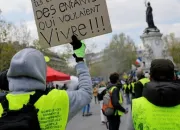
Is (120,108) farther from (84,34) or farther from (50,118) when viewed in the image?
(50,118)

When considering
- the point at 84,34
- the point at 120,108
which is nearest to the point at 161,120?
the point at 84,34

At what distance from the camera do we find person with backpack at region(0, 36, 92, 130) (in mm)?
2697

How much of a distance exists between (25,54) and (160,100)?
1070 mm

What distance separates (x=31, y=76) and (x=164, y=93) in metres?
0.99

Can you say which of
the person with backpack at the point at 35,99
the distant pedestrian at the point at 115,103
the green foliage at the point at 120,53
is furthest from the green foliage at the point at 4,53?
the green foliage at the point at 120,53

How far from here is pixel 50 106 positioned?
2.78 meters

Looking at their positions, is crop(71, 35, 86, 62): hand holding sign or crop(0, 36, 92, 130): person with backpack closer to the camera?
crop(0, 36, 92, 130): person with backpack

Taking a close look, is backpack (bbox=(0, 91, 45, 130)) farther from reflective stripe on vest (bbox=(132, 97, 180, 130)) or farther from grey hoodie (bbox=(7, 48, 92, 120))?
reflective stripe on vest (bbox=(132, 97, 180, 130))

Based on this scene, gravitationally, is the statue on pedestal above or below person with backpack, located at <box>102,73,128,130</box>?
above

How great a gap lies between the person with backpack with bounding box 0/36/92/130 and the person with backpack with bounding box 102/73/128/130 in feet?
16.3

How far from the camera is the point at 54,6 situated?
3.60 meters

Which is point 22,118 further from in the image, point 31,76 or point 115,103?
point 115,103

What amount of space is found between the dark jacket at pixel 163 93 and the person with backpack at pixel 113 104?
4.72 metres

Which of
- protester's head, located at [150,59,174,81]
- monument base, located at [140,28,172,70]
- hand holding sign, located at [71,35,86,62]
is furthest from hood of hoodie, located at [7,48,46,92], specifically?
monument base, located at [140,28,172,70]
